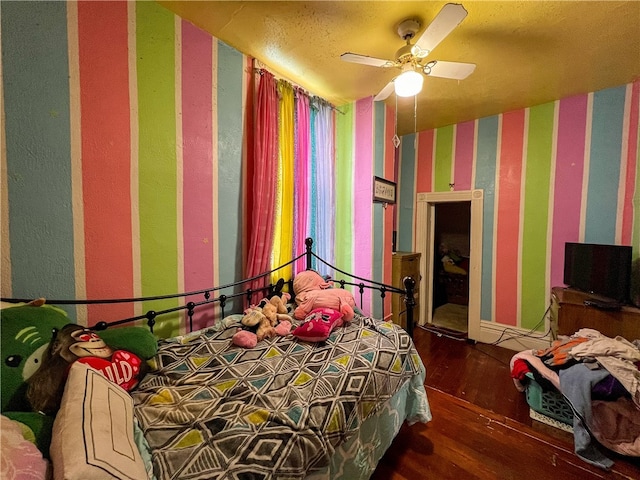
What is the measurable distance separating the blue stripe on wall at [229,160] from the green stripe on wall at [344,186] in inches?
44.5

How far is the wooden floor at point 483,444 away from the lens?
1.37 meters

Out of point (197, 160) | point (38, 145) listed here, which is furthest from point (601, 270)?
point (38, 145)

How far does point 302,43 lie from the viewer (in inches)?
68.3

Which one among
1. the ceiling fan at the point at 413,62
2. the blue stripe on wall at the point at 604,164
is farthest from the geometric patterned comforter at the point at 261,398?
the blue stripe on wall at the point at 604,164

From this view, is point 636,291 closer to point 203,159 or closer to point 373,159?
point 373,159

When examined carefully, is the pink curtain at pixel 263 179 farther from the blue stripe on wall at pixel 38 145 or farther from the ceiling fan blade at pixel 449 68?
the ceiling fan blade at pixel 449 68

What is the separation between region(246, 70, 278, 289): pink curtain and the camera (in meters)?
1.82

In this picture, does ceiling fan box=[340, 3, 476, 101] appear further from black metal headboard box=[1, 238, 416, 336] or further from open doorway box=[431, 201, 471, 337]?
open doorway box=[431, 201, 471, 337]

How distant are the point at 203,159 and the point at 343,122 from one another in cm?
160

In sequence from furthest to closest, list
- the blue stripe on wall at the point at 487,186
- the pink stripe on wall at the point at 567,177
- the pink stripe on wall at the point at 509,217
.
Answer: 1. the blue stripe on wall at the point at 487,186
2. the pink stripe on wall at the point at 509,217
3. the pink stripe on wall at the point at 567,177

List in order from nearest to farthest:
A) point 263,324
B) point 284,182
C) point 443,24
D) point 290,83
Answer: point 443,24
point 263,324
point 284,182
point 290,83

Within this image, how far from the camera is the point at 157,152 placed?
145 cm

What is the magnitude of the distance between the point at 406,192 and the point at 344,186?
1.33 meters

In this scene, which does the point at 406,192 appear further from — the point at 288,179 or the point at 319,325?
the point at 319,325
